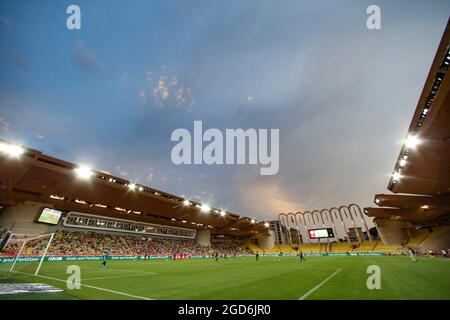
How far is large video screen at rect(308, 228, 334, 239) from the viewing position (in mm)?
57500

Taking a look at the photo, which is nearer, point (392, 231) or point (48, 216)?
point (48, 216)

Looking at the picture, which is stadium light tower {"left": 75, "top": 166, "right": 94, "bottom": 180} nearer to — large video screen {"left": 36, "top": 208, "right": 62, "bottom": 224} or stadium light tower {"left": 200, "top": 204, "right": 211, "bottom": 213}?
large video screen {"left": 36, "top": 208, "right": 62, "bottom": 224}

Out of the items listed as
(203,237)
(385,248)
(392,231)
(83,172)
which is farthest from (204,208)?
(392,231)

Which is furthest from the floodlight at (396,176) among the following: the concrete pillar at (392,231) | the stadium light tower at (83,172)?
the stadium light tower at (83,172)

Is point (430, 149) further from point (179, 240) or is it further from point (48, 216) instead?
point (179, 240)

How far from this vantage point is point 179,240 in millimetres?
59344

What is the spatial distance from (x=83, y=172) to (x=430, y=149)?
41.2m

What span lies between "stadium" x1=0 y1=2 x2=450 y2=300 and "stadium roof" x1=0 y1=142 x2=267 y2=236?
155 millimetres

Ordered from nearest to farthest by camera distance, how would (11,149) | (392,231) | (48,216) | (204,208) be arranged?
1. (11,149)
2. (48,216)
3. (204,208)
4. (392,231)
